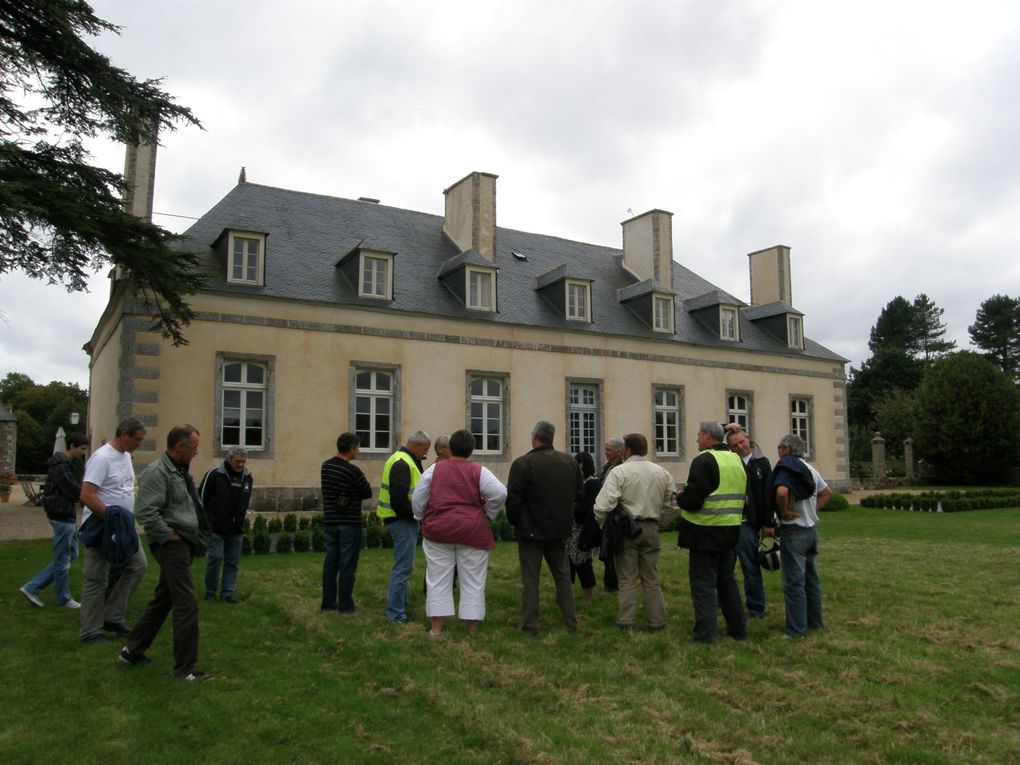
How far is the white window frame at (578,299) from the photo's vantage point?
22.0 metres

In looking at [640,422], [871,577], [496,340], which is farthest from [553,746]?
[640,422]

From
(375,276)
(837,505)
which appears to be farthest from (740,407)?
(375,276)

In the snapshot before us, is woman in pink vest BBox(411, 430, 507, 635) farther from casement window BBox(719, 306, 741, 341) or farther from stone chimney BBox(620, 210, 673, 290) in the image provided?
casement window BBox(719, 306, 741, 341)

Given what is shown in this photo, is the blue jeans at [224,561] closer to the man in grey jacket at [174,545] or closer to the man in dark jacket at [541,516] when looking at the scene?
the man in grey jacket at [174,545]

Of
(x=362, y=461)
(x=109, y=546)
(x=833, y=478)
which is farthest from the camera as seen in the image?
(x=833, y=478)

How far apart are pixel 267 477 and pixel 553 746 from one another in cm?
1396

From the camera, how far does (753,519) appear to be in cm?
720

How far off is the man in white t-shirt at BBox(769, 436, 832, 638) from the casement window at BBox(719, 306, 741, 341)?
18555mm

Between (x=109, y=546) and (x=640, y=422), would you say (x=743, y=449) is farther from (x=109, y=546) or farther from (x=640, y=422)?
(x=640, y=422)

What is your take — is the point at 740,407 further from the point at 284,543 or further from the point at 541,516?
the point at 541,516

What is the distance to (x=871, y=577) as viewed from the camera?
30.0 ft

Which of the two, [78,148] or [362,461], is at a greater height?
[78,148]

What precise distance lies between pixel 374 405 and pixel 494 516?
12.1 m

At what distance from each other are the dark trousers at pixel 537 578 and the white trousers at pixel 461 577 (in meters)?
0.36
